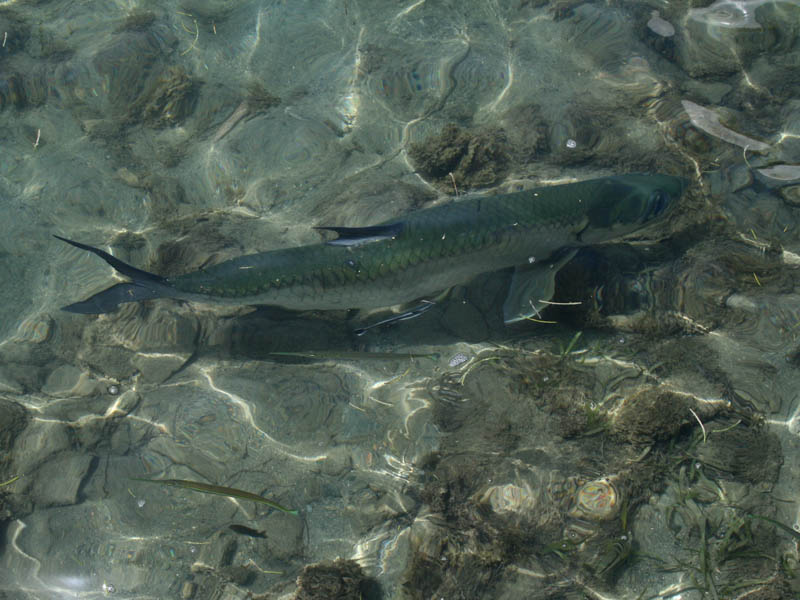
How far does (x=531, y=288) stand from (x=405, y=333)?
4.56 ft

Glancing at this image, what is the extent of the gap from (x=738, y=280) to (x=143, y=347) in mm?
6255

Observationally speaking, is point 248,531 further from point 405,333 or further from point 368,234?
point 368,234

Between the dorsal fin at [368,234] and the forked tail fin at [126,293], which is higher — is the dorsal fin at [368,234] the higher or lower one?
the higher one

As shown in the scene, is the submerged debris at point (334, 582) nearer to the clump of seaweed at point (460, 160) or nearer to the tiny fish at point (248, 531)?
the tiny fish at point (248, 531)

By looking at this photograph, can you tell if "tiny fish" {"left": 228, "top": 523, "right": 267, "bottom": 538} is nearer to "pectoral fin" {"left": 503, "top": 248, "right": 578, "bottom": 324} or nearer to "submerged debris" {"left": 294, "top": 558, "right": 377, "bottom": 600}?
"submerged debris" {"left": 294, "top": 558, "right": 377, "bottom": 600}

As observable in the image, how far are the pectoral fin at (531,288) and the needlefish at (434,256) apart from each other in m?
0.01

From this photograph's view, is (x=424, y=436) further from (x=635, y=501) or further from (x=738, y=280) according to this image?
(x=738, y=280)

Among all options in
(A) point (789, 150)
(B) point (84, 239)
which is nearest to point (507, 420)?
(A) point (789, 150)

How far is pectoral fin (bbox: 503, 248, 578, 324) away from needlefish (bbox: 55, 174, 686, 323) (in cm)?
1

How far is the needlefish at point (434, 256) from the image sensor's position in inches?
181

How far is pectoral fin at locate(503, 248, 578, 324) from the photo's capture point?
4.90 meters

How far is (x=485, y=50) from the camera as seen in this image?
290 inches

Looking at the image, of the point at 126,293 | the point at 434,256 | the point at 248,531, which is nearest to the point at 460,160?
the point at 434,256

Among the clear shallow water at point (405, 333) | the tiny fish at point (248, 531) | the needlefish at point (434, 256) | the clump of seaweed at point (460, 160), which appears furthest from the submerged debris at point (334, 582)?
the clump of seaweed at point (460, 160)
